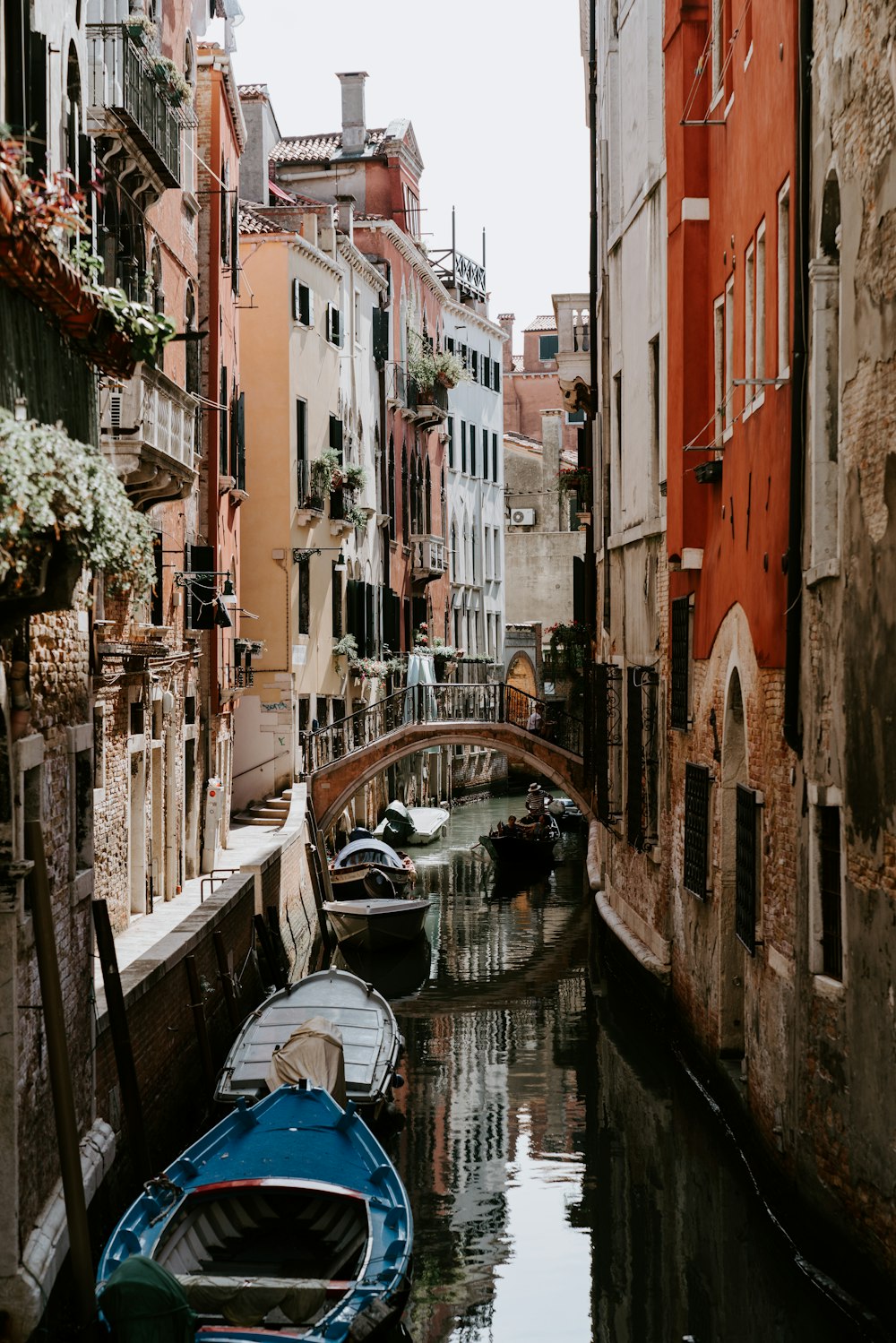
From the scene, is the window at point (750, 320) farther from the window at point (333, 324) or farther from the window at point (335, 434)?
the window at point (333, 324)

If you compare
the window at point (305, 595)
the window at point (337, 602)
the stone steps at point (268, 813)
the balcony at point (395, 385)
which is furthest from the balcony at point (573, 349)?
the balcony at point (395, 385)

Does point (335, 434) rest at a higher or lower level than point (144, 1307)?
higher

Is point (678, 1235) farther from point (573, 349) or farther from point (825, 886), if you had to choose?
point (573, 349)

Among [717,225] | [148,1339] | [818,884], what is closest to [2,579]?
[148,1339]

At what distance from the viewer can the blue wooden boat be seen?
8445mm

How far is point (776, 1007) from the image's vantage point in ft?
35.0

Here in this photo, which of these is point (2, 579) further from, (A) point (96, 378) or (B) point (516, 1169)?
(B) point (516, 1169)

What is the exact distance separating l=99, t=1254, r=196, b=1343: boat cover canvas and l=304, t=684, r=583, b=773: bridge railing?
18.7m

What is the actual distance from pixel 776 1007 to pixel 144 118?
865 centimetres

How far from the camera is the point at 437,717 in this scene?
93.0 ft

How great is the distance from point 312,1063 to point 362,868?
39.8 feet

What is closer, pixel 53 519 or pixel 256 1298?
pixel 53 519

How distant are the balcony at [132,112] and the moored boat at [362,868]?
11.7 metres

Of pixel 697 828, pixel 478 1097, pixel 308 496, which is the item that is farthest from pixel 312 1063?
pixel 308 496
